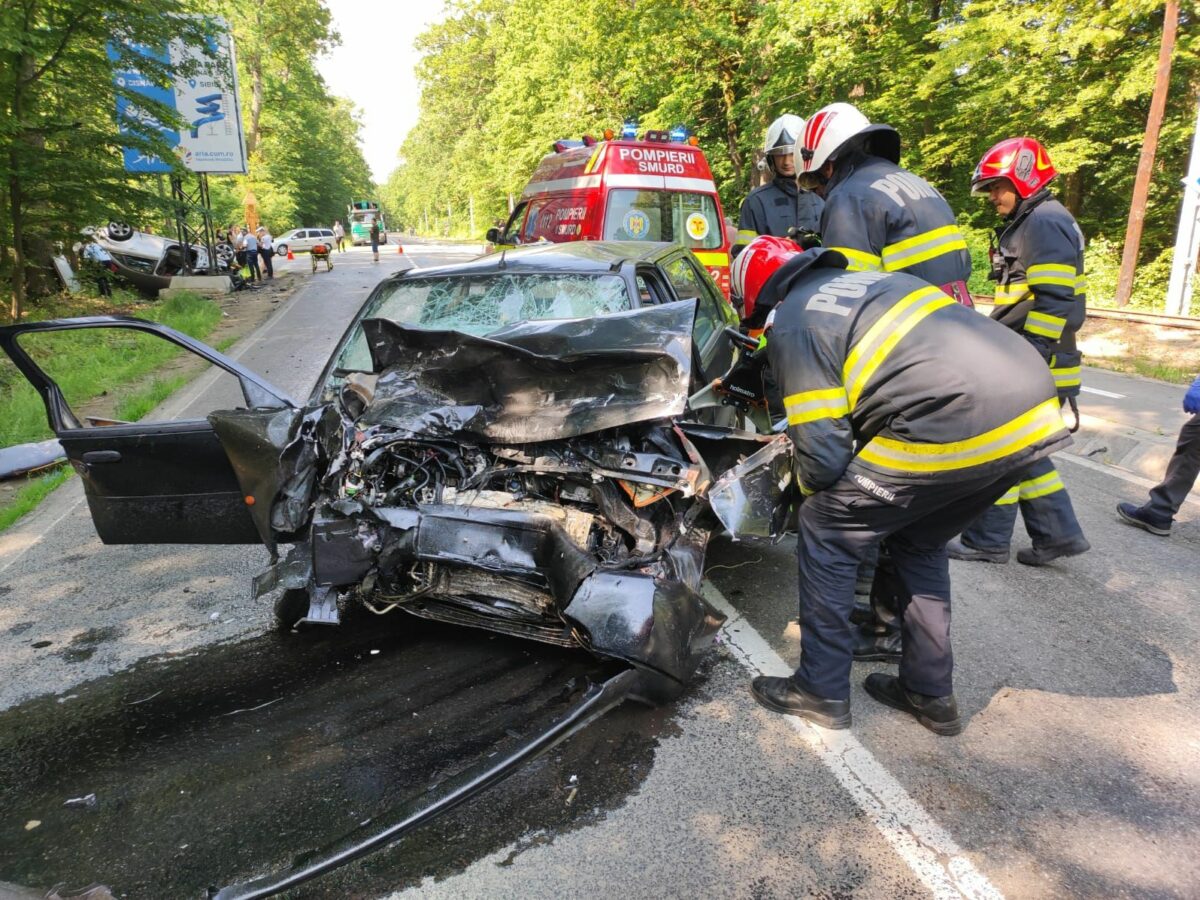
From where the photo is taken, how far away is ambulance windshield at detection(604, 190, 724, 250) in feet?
27.2

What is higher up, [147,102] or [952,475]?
[147,102]

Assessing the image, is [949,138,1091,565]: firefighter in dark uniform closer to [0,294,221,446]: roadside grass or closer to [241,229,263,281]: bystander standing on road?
[0,294,221,446]: roadside grass

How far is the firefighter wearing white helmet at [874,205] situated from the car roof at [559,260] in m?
1.20

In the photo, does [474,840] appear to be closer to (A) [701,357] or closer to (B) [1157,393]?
(A) [701,357]

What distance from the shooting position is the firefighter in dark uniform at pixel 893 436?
227 cm

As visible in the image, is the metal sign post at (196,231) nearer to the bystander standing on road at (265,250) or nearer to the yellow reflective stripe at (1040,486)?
the bystander standing on road at (265,250)

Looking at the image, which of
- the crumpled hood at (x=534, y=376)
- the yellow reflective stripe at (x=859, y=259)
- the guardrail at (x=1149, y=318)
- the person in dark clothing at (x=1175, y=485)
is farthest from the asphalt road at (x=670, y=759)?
the guardrail at (x=1149, y=318)

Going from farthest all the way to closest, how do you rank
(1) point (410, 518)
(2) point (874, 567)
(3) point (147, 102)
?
1. (3) point (147, 102)
2. (2) point (874, 567)
3. (1) point (410, 518)

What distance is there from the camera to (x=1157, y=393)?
8.04 m

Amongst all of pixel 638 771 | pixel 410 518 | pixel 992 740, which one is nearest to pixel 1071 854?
→ pixel 992 740

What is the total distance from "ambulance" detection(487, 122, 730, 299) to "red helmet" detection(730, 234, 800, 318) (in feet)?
15.4

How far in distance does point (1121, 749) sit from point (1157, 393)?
7.18m

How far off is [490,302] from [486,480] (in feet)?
4.38

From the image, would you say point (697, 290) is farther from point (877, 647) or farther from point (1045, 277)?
point (877, 647)
